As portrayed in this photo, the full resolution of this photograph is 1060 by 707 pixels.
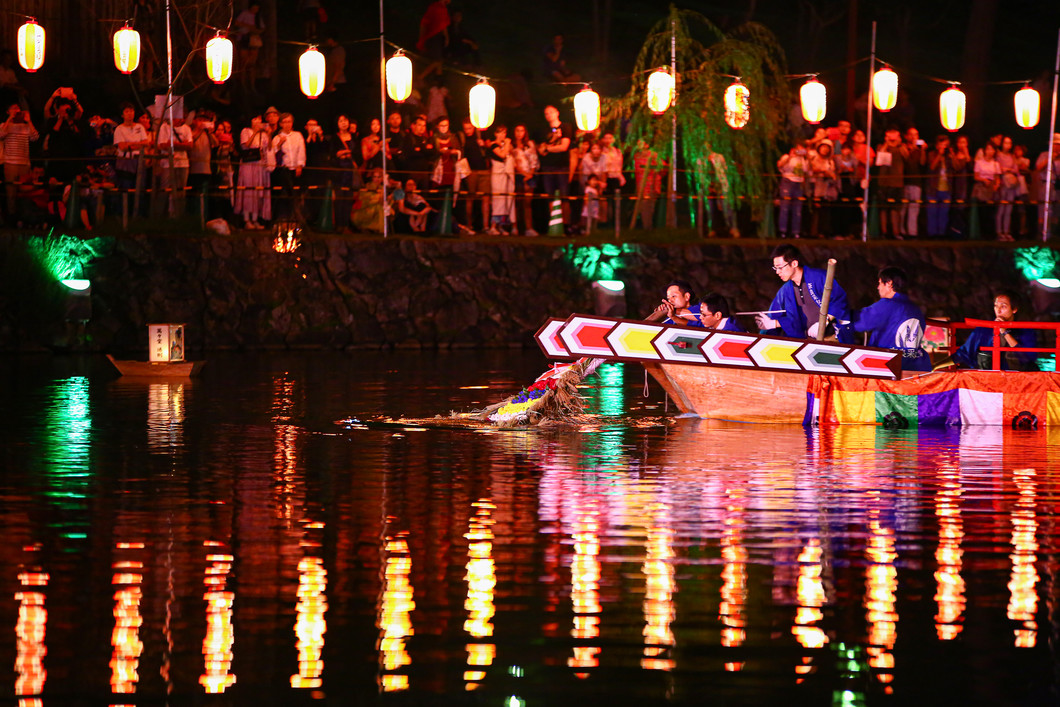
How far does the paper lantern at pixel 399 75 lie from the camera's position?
24.9 metres

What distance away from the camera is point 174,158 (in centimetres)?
2402

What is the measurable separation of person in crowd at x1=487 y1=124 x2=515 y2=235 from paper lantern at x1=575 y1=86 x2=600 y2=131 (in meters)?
1.22

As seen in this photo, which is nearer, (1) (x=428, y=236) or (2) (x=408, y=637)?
(2) (x=408, y=637)

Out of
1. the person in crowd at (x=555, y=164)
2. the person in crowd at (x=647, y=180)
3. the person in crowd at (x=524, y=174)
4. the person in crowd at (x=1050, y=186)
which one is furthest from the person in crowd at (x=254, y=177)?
the person in crowd at (x=1050, y=186)

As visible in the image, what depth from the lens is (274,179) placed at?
24688 millimetres

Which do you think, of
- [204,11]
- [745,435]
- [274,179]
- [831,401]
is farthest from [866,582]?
[204,11]

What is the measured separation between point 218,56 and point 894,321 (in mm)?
13556

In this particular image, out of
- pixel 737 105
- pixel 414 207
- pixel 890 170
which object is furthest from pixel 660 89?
pixel 414 207

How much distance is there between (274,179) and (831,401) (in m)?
12.9

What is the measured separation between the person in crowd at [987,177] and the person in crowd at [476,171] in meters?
8.08

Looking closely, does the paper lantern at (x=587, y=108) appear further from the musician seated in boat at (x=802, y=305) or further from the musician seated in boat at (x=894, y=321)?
the musician seated in boat at (x=894, y=321)

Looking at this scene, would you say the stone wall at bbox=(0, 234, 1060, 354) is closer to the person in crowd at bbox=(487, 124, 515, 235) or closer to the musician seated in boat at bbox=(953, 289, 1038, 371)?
the person in crowd at bbox=(487, 124, 515, 235)

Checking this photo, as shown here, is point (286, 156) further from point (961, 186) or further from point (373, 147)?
point (961, 186)

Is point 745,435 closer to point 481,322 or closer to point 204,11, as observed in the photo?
point 481,322
